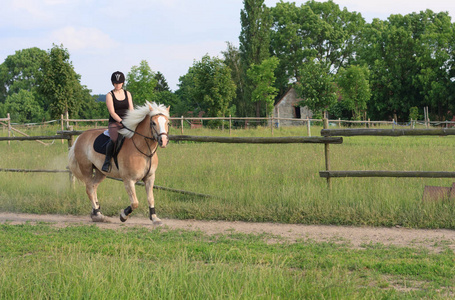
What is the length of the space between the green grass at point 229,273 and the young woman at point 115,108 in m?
2.35

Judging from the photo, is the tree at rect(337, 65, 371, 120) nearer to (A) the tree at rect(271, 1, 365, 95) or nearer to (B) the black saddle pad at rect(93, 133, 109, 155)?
(A) the tree at rect(271, 1, 365, 95)

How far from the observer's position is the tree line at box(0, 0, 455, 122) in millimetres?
43094

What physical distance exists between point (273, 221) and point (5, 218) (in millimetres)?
4974

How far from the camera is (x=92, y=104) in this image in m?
76.9

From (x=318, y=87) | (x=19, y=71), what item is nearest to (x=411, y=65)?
(x=318, y=87)

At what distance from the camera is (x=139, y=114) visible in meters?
7.89

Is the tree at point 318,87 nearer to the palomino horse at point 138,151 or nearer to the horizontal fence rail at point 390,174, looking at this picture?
the horizontal fence rail at point 390,174

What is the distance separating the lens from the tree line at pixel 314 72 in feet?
141

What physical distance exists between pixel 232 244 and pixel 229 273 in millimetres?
1883

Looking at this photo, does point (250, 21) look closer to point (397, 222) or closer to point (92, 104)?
point (92, 104)

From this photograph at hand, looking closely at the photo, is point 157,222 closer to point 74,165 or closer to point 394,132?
point 74,165

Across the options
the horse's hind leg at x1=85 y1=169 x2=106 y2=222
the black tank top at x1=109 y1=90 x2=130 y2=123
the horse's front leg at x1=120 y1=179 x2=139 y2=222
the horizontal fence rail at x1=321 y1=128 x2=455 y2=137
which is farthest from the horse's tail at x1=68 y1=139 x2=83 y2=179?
the horizontal fence rail at x1=321 y1=128 x2=455 y2=137

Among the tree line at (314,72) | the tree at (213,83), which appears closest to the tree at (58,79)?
the tree line at (314,72)

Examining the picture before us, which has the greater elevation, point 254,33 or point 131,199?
point 254,33
